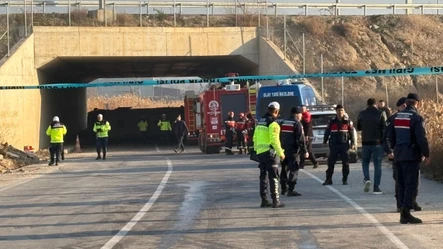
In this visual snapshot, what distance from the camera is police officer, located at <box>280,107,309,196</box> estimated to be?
16984mm

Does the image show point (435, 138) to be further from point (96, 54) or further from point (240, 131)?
point (96, 54)

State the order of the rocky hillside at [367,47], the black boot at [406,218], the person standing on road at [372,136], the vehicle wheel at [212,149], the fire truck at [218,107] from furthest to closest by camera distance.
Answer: the rocky hillside at [367,47]
the vehicle wheel at [212,149]
the fire truck at [218,107]
the person standing on road at [372,136]
the black boot at [406,218]

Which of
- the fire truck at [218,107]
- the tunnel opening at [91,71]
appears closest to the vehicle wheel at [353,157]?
the fire truck at [218,107]

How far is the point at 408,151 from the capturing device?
42.0ft

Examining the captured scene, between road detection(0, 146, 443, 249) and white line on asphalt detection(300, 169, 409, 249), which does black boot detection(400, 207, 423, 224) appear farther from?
white line on asphalt detection(300, 169, 409, 249)

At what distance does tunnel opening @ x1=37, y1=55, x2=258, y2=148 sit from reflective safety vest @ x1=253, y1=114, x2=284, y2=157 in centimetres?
2766

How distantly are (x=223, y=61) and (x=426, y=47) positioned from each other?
11355 millimetres

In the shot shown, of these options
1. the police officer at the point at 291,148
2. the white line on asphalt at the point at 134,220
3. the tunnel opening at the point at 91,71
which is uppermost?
the tunnel opening at the point at 91,71

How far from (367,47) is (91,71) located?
1744 cm

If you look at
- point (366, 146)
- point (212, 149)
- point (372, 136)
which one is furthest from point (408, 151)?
point (212, 149)

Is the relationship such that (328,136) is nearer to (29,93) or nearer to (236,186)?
(236,186)

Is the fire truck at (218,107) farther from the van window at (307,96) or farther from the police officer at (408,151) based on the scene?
the police officer at (408,151)

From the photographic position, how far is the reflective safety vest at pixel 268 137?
15.1m

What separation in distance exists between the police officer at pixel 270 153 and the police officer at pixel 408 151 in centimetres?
266
